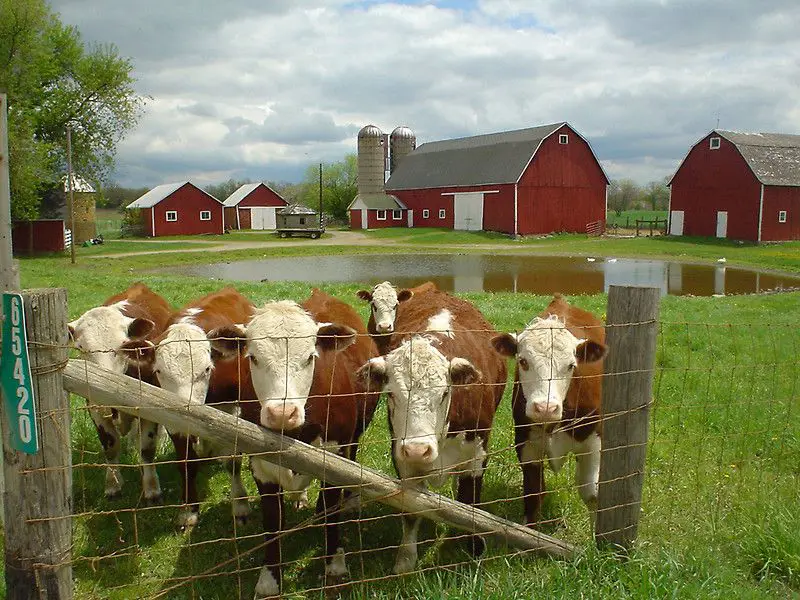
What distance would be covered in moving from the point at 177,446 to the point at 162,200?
5080cm

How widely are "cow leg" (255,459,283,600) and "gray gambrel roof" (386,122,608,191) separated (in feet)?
140

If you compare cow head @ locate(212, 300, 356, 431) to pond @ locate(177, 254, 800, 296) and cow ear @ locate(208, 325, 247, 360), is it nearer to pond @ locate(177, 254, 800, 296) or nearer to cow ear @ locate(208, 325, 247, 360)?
cow ear @ locate(208, 325, 247, 360)

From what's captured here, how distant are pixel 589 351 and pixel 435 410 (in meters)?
1.28

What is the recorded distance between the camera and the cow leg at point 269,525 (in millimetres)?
4453

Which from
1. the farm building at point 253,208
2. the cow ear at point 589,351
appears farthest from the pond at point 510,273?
the farm building at point 253,208

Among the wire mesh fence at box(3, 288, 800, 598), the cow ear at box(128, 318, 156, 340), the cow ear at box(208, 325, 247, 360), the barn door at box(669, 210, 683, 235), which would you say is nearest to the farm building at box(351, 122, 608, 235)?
the barn door at box(669, 210, 683, 235)

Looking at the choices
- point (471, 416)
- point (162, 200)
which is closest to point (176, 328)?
point (471, 416)

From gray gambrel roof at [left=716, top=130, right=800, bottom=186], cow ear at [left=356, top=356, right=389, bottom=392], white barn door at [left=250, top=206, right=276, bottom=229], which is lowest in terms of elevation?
cow ear at [left=356, top=356, right=389, bottom=392]

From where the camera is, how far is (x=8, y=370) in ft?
9.76

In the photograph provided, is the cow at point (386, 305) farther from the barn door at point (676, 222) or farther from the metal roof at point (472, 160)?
the barn door at point (676, 222)

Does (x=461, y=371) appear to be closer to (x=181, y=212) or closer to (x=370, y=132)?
(x=181, y=212)

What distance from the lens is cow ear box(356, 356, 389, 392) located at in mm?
4344

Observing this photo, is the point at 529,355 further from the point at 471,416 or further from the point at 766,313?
the point at 766,313

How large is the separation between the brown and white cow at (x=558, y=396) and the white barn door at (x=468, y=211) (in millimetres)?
44252
